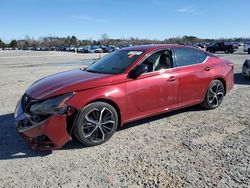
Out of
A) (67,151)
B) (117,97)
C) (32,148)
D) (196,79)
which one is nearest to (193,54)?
(196,79)

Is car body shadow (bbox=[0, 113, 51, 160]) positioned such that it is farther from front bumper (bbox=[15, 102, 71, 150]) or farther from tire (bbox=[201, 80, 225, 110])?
tire (bbox=[201, 80, 225, 110])

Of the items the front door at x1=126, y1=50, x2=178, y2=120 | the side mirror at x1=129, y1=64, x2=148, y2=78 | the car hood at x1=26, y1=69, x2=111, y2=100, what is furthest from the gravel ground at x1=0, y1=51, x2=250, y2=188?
the side mirror at x1=129, y1=64, x2=148, y2=78

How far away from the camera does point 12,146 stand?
4.49 meters

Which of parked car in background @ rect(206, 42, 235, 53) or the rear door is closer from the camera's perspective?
the rear door

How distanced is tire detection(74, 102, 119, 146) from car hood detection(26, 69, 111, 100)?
341 millimetres

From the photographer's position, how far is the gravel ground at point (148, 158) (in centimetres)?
337

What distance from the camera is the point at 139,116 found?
4.98 m

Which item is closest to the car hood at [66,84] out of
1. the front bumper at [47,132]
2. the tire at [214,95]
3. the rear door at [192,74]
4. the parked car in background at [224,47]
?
the front bumper at [47,132]

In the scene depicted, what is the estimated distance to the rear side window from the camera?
5668 millimetres

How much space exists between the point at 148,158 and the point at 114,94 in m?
1.22

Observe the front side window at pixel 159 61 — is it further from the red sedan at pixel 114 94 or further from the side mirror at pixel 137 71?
the side mirror at pixel 137 71

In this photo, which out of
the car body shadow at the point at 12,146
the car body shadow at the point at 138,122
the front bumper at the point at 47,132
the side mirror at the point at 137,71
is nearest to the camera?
the front bumper at the point at 47,132

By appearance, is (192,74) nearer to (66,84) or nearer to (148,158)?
(148,158)

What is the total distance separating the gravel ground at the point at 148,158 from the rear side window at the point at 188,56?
117 cm
